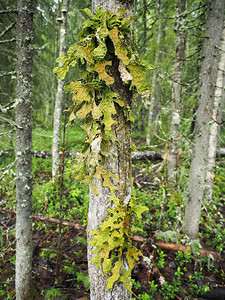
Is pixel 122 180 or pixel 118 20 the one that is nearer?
pixel 118 20

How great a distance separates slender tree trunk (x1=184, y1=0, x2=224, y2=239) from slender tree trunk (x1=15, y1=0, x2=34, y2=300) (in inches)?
114

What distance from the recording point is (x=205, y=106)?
3.42 m

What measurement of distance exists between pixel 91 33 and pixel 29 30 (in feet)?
5.51

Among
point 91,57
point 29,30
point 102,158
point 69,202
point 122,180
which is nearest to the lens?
point 91,57

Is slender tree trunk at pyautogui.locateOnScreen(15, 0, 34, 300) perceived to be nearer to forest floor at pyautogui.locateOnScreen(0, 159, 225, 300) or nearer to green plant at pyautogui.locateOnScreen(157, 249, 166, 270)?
forest floor at pyautogui.locateOnScreen(0, 159, 225, 300)

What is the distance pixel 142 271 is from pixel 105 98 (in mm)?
3334

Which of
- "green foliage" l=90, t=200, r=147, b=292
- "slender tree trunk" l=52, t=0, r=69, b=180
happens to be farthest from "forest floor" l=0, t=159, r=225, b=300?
"slender tree trunk" l=52, t=0, r=69, b=180

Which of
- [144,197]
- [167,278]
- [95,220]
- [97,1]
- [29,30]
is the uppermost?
[29,30]

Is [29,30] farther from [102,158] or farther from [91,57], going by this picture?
[102,158]

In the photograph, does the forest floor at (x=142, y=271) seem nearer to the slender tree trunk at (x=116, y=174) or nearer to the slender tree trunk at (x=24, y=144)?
the slender tree trunk at (x=24, y=144)

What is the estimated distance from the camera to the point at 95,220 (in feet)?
4.51

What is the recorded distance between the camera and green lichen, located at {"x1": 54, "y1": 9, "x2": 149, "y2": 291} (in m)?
1.11

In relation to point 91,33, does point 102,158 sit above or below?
below

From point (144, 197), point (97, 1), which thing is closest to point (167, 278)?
point (144, 197)
